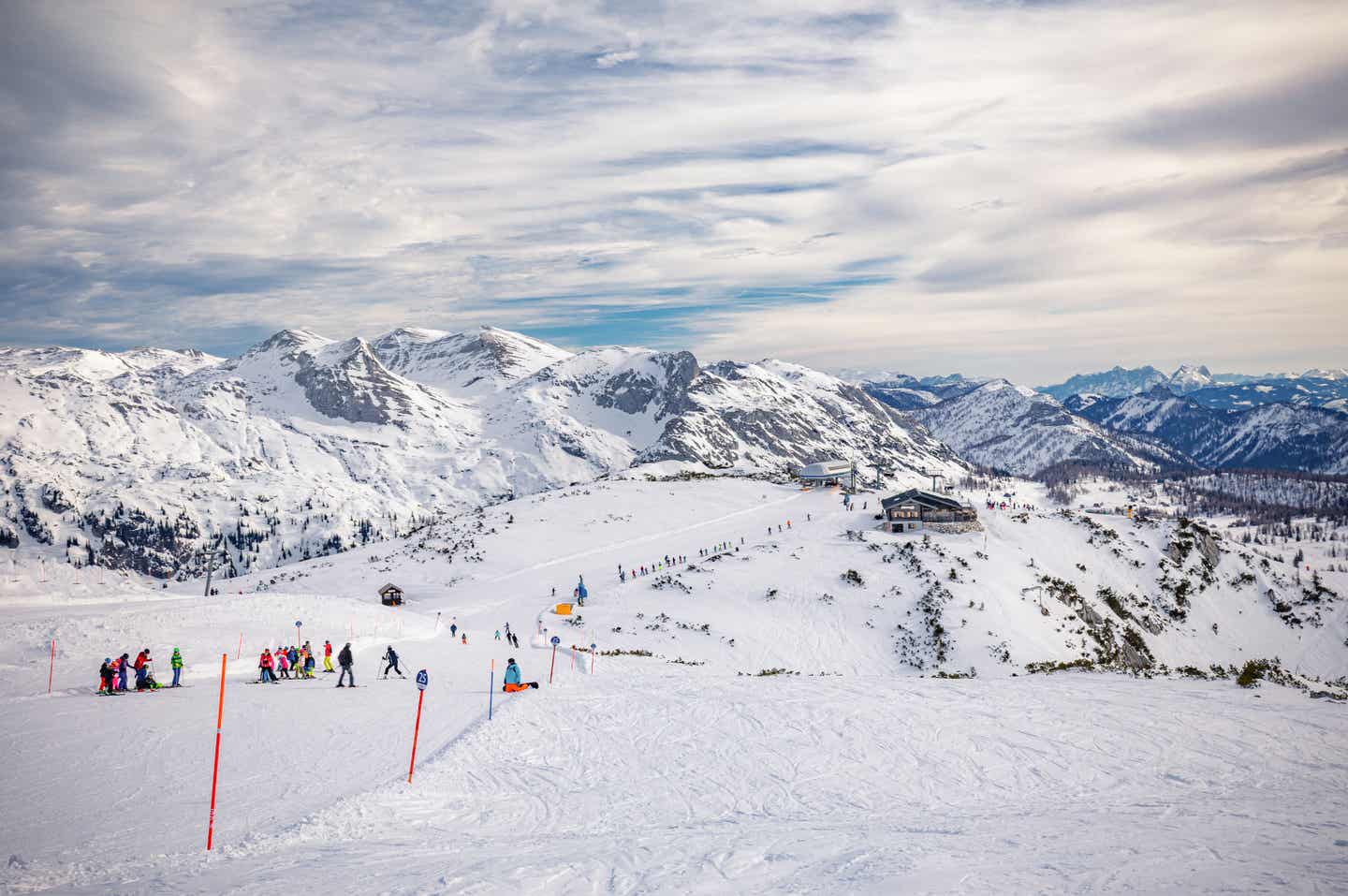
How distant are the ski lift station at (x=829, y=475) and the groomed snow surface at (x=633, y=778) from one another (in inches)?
3127

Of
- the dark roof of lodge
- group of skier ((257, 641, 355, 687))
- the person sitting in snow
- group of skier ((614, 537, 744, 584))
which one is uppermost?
the dark roof of lodge

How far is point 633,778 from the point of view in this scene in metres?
16.7

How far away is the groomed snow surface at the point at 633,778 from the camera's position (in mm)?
11109

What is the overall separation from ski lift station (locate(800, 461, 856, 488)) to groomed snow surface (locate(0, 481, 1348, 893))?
79.4 meters

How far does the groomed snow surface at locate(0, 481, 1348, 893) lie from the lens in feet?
36.4

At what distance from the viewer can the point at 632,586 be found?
190ft

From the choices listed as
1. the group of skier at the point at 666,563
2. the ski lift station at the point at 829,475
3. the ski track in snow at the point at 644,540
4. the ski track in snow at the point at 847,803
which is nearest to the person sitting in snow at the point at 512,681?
the ski track in snow at the point at 847,803

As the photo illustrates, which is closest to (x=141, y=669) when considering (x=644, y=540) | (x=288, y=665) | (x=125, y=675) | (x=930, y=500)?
(x=125, y=675)

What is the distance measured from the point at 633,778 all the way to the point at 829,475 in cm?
10252

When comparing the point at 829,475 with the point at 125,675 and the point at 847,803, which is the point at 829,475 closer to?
the point at 125,675

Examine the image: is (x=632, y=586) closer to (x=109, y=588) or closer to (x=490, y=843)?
(x=109, y=588)

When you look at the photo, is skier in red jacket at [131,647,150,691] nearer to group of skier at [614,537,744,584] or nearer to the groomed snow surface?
the groomed snow surface

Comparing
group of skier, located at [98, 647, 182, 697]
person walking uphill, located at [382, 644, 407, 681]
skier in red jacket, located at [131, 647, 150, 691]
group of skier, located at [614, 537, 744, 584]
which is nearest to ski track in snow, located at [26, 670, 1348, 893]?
person walking uphill, located at [382, 644, 407, 681]

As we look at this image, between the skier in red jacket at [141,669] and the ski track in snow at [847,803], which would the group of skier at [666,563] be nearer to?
the skier in red jacket at [141,669]
